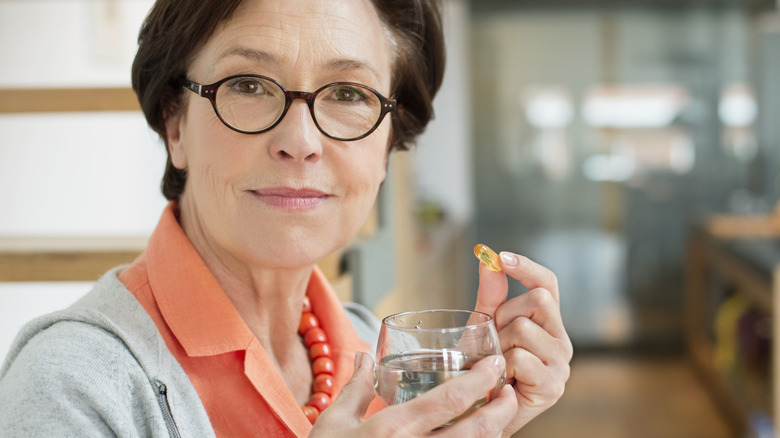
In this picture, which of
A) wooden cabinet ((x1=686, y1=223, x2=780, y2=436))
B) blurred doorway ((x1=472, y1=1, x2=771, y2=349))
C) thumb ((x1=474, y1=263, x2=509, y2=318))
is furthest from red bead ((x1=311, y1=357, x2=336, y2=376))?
blurred doorway ((x1=472, y1=1, x2=771, y2=349))

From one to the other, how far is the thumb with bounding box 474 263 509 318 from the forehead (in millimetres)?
303

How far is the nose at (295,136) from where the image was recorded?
2.95ft

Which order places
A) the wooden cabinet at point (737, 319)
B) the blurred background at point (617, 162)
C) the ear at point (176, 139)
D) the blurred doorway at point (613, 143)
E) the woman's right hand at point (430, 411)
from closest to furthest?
the woman's right hand at point (430, 411) → the ear at point (176, 139) → the wooden cabinet at point (737, 319) → the blurred background at point (617, 162) → the blurred doorway at point (613, 143)

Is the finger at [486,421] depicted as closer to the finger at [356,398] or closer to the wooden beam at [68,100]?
the finger at [356,398]

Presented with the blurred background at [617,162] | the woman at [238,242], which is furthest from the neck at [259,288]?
the blurred background at [617,162]

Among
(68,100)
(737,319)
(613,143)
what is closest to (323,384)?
(68,100)

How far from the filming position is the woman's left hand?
0.96 meters

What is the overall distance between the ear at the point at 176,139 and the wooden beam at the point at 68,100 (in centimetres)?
65

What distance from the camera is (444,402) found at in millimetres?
684

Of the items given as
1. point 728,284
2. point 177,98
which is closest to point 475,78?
point 728,284

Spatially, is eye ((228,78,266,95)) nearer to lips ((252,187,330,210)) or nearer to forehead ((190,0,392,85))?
forehead ((190,0,392,85))

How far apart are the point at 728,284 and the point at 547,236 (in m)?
1.53

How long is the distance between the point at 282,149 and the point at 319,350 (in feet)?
1.21

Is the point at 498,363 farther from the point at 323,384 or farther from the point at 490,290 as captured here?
A: the point at 323,384
